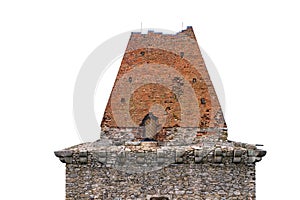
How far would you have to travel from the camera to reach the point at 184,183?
1455cm

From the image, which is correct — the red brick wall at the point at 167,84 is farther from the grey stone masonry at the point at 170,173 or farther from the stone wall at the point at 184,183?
the stone wall at the point at 184,183

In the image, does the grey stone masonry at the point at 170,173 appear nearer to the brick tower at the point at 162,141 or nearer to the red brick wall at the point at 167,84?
the brick tower at the point at 162,141

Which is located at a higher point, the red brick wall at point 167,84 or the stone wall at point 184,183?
the red brick wall at point 167,84

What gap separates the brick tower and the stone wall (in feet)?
0.08

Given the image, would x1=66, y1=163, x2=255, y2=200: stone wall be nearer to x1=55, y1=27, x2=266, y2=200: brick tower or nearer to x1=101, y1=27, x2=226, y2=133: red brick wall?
x1=55, y1=27, x2=266, y2=200: brick tower

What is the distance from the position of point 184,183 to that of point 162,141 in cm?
175

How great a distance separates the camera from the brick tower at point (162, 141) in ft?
47.7

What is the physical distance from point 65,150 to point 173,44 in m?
4.37

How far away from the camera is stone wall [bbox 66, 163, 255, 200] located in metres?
14.5

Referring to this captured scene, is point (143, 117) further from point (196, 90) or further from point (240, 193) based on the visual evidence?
point (240, 193)

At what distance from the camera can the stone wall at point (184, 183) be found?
47.7ft

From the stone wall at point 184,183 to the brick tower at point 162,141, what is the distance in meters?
0.02

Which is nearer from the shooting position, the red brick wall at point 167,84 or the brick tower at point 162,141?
the brick tower at point 162,141

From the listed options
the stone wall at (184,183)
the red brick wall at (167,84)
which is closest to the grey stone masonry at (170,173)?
the stone wall at (184,183)
